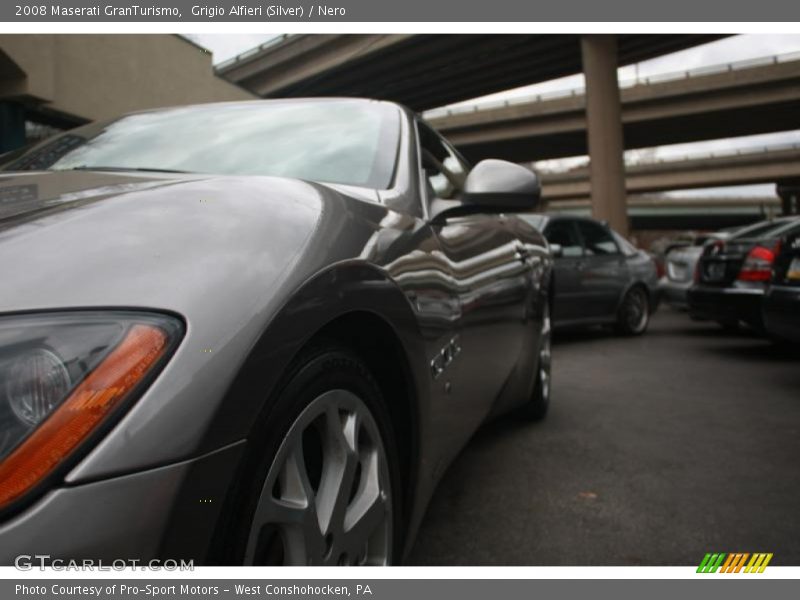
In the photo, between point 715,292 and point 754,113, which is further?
point 754,113

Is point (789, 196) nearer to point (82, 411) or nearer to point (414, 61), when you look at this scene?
point (414, 61)

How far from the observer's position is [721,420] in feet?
12.9

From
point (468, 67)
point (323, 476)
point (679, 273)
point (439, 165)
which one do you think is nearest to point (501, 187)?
point (439, 165)

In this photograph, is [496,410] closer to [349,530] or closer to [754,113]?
[349,530]

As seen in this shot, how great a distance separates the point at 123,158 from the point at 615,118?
2744 centimetres

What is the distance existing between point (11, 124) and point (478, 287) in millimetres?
13471

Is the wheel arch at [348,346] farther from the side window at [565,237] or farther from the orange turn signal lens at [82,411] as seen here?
the side window at [565,237]

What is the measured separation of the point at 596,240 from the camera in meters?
8.11

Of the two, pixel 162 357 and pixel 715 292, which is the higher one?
pixel 162 357

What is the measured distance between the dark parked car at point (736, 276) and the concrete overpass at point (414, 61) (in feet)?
73.6

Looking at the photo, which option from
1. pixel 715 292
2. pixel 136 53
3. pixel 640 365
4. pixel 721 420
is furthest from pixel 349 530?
pixel 136 53

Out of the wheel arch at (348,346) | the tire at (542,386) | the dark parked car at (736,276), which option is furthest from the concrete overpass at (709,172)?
the wheel arch at (348,346)

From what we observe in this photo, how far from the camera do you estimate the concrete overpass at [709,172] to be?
156ft

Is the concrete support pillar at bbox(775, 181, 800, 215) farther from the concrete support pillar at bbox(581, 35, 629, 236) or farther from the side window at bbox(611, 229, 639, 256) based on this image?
the side window at bbox(611, 229, 639, 256)
